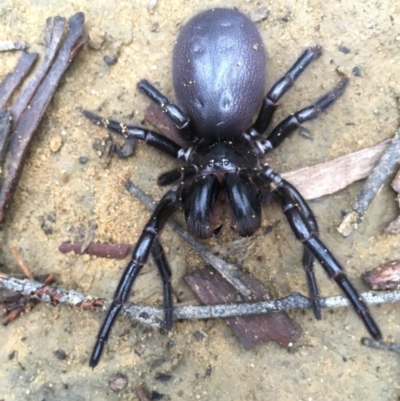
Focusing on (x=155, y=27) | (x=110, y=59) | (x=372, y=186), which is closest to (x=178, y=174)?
(x=110, y=59)

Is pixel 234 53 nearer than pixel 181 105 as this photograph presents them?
Yes

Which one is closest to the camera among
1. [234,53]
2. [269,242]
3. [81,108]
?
[234,53]

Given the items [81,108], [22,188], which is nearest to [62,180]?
[22,188]

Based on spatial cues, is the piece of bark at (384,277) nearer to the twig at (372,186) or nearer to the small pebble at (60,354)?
the twig at (372,186)

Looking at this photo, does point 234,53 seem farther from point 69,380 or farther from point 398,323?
point 69,380

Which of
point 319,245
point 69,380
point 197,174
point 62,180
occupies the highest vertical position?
point 62,180

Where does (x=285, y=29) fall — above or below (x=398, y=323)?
above

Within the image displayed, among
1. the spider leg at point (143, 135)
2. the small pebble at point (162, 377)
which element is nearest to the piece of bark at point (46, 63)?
the spider leg at point (143, 135)
